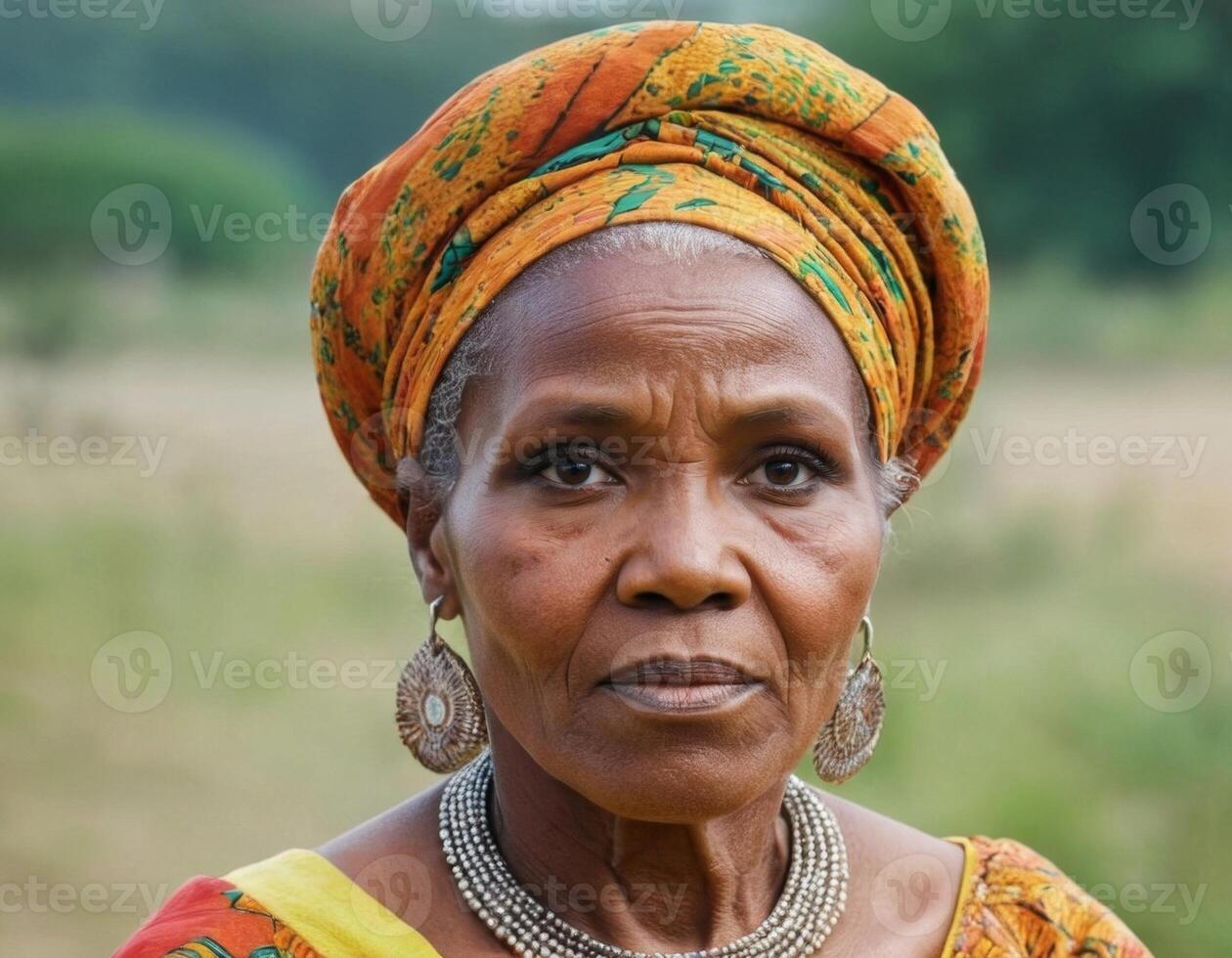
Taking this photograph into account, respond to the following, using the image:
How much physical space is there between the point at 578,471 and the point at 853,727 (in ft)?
2.63

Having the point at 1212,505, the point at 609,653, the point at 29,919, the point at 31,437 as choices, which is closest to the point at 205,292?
the point at 31,437

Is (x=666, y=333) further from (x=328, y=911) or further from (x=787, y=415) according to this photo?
(x=328, y=911)

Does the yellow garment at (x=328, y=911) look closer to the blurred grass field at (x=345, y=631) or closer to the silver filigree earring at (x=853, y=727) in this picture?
the silver filigree earring at (x=853, y=727)

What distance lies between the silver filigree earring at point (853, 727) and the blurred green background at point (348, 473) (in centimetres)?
372

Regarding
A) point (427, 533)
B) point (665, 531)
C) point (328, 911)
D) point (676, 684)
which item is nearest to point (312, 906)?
point (328, 911)

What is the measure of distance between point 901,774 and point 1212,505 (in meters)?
2.37

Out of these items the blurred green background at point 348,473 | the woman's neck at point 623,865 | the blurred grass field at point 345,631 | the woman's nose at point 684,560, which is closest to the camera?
the woman's nose at point 684,560

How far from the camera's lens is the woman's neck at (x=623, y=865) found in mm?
2631

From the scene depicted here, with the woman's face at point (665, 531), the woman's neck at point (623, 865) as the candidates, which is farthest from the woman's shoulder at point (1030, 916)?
the woman's face at point (665, 531)

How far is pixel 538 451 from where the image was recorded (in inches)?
96.3

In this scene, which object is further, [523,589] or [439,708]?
[439,708]

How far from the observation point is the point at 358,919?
2.58 meters

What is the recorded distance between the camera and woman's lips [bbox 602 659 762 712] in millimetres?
2297

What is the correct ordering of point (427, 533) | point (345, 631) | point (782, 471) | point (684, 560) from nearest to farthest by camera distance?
point (684, 560)
point (782, 471)
point (427, 533)
point (345, 631)
